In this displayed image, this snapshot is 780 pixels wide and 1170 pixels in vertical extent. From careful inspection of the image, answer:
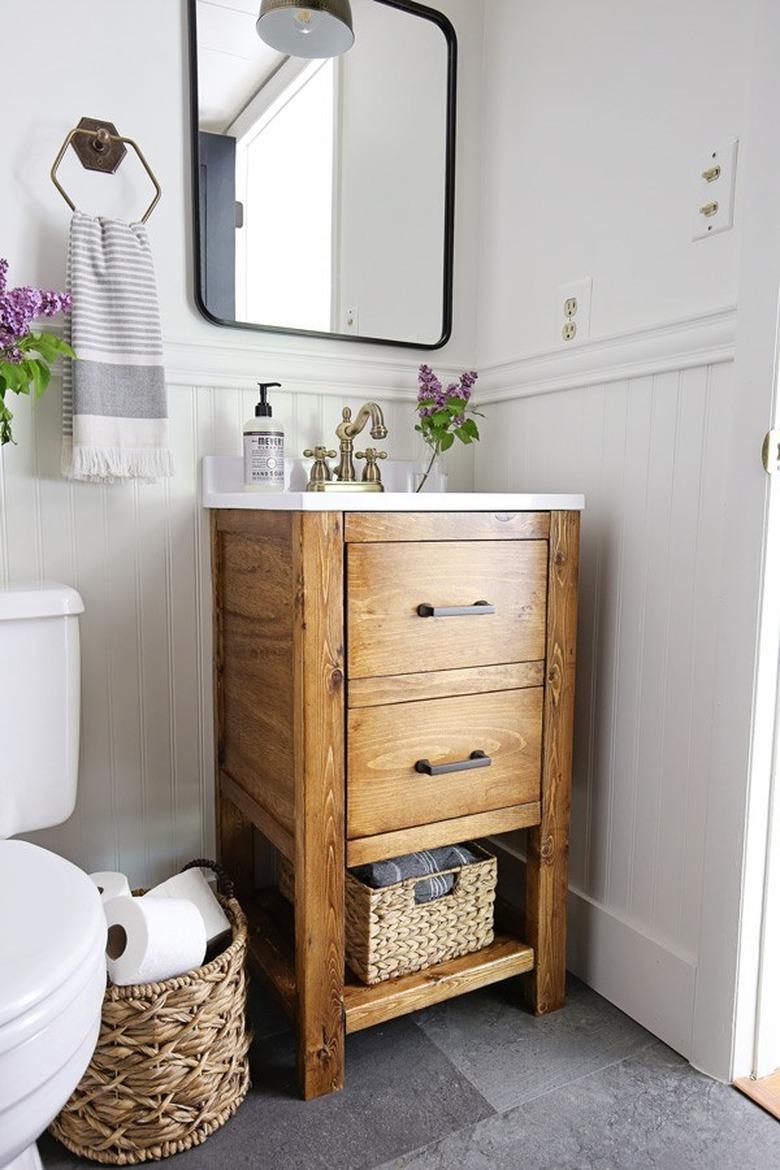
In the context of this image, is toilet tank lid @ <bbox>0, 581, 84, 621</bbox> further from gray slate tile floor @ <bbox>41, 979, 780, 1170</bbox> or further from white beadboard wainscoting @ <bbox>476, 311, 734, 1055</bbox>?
white beadboard wainscoting @ <bbox>476, 311, 734, 1055</bbox>

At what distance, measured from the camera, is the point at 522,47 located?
162 centimetres

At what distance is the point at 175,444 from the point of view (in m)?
1.50

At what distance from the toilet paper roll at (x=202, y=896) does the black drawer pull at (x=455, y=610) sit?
1.88 feet

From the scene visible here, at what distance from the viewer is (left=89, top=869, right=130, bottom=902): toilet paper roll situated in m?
1.26

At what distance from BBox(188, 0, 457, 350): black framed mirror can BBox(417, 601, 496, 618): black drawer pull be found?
676 millimetres

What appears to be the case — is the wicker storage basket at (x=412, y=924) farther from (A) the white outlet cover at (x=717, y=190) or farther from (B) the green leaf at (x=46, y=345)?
(A) the white outlet cover at (x=717, y=190)

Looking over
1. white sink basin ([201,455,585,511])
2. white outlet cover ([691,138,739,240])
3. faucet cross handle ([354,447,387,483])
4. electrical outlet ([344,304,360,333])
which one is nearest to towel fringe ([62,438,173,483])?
white sink basin ([201,455,585,511])

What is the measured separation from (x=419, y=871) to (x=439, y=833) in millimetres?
107

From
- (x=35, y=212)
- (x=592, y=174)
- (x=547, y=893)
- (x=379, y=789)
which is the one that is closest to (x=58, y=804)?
(x=379, y=789)

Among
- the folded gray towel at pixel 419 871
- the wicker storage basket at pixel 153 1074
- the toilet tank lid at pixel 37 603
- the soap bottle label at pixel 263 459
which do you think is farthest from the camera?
the soap bottle label at pixel 263 459

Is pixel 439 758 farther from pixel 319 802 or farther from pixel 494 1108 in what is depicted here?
pixel 494 1108

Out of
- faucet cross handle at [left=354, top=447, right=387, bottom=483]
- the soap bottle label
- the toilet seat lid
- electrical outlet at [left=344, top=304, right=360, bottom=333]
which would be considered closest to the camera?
the toilet seat lid

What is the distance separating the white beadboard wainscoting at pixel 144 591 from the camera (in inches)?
55.0

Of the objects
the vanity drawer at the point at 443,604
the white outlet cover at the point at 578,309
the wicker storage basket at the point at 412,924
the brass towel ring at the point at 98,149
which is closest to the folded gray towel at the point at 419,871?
the wicker storage basket at the point at 412,924
